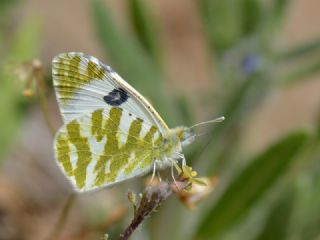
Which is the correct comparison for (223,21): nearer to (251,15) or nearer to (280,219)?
(251,15)

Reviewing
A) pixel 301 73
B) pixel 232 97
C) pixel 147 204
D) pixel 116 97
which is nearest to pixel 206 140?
pixel 232 97

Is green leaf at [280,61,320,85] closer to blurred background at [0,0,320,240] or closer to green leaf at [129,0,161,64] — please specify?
blurred background at [0,0,320,240]

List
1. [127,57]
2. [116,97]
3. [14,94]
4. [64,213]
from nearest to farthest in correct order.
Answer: [116,97]
[64,213]
[127,57]
[14,94]

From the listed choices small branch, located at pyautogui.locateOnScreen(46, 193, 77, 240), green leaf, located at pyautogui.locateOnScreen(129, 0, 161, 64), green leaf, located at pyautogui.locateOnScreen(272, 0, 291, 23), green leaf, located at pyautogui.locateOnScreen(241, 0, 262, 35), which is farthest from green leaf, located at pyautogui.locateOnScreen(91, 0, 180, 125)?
small branch, located at pyautogui.locateOnScreen(46, 193, 77, 240)

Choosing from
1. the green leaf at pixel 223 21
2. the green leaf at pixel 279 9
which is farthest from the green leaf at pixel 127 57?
the green leaf at pixel 279 9

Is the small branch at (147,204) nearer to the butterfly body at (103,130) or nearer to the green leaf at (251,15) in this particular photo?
the butterfly body at (103,130)

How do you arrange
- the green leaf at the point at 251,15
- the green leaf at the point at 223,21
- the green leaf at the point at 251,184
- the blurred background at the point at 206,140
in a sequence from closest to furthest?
the green leaf at the point at 251,184 → the blurred background at the point at 206,140 → the green leaf at the point at 251,15 → the green leaf at the point at 223,21
